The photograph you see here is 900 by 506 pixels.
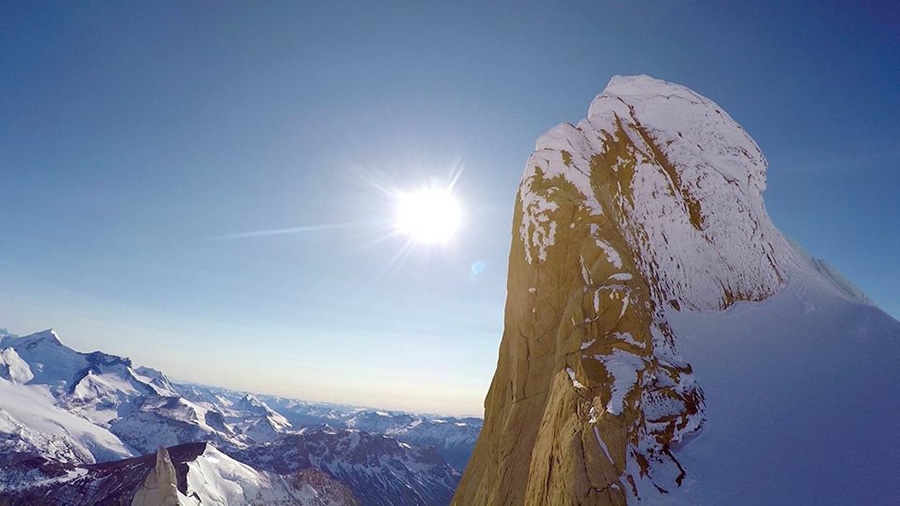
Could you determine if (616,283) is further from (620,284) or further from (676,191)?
(676,191)

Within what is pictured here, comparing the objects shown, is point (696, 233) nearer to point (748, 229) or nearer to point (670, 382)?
point (748, 229)

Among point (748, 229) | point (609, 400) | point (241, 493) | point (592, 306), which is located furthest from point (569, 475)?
point (241, 493)

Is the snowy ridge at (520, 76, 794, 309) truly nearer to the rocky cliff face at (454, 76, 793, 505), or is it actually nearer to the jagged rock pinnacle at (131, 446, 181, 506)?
the rocky cliff face at (454, 76, 793, 505)

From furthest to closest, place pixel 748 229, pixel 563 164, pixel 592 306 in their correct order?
pixel 748 229, pixel 563 164, pixel 592 306

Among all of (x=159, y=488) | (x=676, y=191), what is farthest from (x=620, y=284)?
(x=159, y=488)

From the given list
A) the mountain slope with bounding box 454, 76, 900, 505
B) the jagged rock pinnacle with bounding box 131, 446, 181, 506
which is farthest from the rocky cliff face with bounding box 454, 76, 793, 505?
the jagged rock pinnacle with bounding box 131, 446, 181, 506

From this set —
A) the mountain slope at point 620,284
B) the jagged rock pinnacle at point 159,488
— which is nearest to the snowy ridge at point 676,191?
the mountain slope at point 620,284

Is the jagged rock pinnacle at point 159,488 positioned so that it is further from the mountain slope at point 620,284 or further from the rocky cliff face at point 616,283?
the mountain slope at point 620,284
